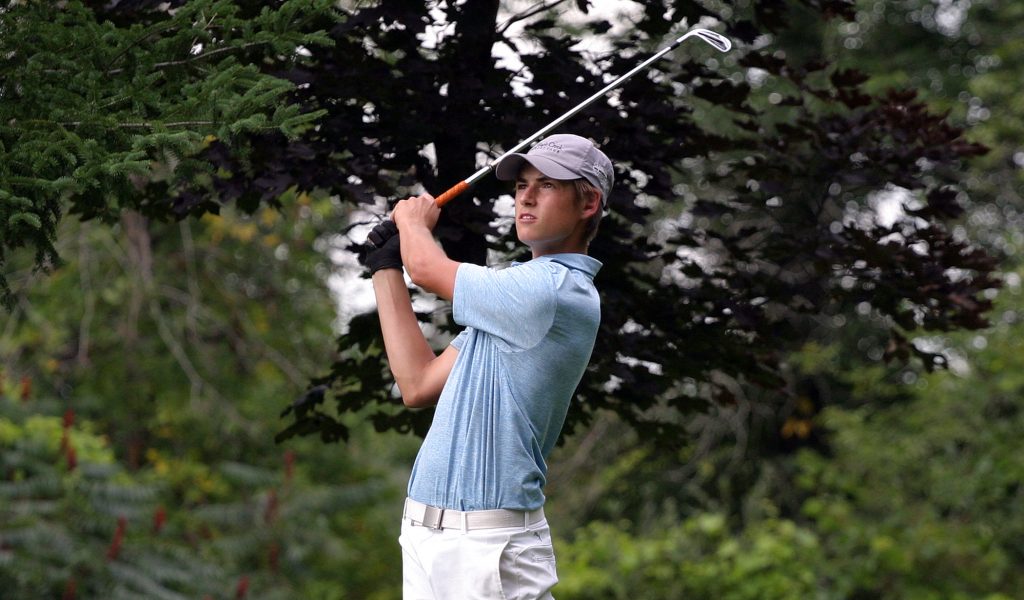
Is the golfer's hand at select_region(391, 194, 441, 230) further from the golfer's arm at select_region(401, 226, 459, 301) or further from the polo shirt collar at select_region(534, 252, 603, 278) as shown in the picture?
the polo shirt collar at select_region(534, 252, 603, 278)

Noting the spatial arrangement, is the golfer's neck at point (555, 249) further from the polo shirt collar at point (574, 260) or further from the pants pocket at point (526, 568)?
the pants pocket at point (526, 568)

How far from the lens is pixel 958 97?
11.4m

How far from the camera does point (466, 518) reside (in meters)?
2.43

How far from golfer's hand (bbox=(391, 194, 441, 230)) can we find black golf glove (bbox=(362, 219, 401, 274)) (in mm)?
44

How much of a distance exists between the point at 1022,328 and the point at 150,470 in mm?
6645

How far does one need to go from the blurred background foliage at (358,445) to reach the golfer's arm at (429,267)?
4514mm

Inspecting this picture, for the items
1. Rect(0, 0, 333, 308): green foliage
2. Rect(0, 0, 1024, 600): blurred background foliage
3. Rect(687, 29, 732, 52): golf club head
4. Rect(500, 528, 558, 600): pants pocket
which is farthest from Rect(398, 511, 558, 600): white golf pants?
Rect(0, 0, 1024, 600): blurred background foliage

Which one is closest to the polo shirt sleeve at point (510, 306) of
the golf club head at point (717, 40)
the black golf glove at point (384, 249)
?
the black golf glove at point (384, 249)

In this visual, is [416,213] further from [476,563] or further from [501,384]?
[476,563]

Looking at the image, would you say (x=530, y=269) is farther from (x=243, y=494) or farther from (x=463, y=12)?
(x=243, y=494)

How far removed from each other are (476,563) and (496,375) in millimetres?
366

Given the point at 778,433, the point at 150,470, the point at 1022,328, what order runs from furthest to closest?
the point at 778,433, the point at 150,470, the point at 1022,328

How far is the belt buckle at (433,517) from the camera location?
2.45 metres

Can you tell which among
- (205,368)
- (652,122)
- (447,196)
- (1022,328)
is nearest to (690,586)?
(1022,328)
